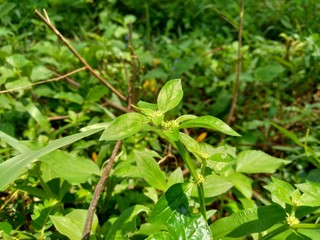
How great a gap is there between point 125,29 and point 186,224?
6.10 feet

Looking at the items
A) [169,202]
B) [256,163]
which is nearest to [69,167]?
[169,202]

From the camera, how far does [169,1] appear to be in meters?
3.08

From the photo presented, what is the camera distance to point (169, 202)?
29.4 inches

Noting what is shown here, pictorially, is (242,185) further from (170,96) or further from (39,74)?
(39,74)

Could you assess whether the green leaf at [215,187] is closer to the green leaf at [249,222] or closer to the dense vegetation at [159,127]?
the dense vegetation at [159,127]

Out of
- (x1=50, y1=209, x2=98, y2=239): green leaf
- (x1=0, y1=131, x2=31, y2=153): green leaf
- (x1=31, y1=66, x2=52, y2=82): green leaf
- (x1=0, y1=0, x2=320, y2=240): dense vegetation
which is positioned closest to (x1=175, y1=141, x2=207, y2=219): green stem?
(x1=0, y1=0, x2=320, y2=240): dense vegetation

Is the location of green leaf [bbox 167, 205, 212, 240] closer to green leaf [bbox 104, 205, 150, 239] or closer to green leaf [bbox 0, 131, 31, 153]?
green leaf [bbox 104, 205, 150, 239]

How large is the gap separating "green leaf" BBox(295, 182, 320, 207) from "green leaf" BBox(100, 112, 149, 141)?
31cm

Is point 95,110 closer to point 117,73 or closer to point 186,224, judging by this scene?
point 117,73

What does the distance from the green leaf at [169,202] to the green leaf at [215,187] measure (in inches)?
8.3

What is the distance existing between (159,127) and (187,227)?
0.69 meters

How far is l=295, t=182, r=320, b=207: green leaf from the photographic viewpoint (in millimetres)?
741

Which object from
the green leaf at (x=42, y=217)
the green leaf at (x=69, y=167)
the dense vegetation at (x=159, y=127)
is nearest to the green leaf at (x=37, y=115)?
the dense vegetation at (x=159, y=127)

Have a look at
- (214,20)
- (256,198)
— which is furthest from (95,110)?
(214,20)
